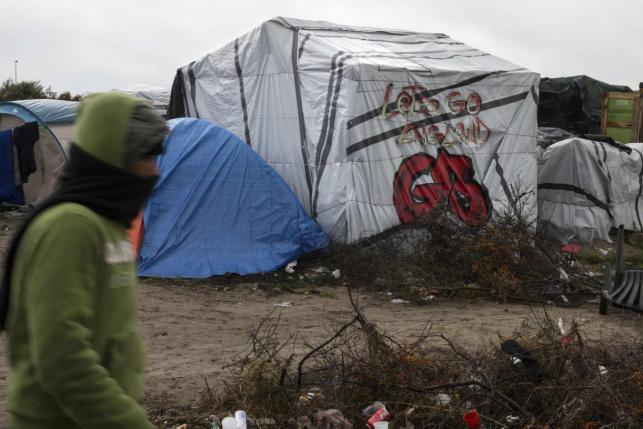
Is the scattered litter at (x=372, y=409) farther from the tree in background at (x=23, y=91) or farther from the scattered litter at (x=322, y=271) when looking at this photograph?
the tree in background at (x=23, y=91)

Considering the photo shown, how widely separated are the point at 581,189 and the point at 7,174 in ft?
34.5

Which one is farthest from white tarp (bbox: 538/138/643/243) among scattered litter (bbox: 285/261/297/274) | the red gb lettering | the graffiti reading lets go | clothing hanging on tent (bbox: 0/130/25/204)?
clothing hanging on tent (bbox: 0/130/25/204)

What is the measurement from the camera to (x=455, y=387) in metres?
4.70

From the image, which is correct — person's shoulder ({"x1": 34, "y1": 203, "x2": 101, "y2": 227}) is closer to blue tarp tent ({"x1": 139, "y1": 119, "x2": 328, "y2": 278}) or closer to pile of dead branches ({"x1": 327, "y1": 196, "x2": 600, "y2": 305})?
pile of dead branches ({"x1": 327, "y1": 196, "x2": 600, "y2": 305})

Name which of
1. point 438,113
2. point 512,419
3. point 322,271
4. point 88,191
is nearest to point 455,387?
point 512,419

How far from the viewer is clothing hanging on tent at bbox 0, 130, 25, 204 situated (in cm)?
1466

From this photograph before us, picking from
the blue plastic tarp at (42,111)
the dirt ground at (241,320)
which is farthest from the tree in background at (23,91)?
the dirt ground at (241,320)

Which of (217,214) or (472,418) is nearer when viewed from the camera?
(472,418)

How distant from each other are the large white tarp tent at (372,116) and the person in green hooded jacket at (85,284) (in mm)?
8723

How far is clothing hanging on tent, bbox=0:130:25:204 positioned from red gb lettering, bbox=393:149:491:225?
25.4 feet

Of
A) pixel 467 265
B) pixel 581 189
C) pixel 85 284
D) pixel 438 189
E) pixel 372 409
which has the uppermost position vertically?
pixel 85 284

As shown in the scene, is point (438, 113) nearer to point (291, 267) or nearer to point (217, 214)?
point (291, 267)

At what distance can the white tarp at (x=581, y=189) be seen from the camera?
1351 cm

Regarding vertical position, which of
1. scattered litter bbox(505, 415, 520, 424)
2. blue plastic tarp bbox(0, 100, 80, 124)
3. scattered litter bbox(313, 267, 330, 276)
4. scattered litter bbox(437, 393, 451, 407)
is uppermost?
blue plastic tarp bbox(0, 100, 80, 124)
